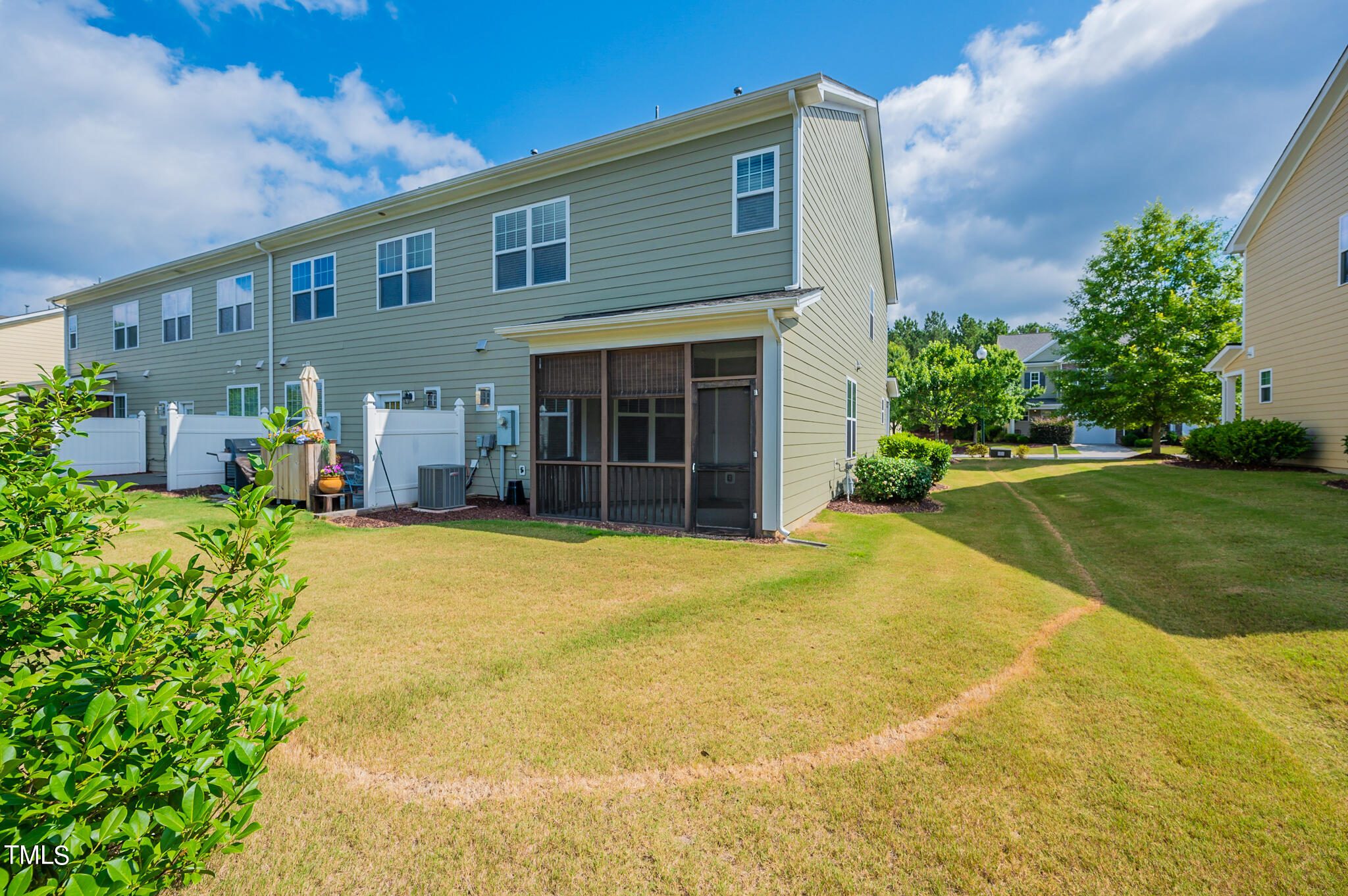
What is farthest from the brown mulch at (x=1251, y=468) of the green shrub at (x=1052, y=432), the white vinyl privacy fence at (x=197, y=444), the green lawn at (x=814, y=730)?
the white vinyl privacy fence at (x=197, y=444)

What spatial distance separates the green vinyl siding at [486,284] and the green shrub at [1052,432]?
3607cm

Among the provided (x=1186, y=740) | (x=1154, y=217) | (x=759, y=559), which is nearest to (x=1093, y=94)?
(x=1154, y=217)

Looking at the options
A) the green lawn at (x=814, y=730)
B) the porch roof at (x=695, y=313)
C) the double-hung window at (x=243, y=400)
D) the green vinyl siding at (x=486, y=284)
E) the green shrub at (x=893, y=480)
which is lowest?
the green lawn at (x=814, y=730)

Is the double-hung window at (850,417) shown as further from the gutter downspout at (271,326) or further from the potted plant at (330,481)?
the gutter downspout at (271,326)

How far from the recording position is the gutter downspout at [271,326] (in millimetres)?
14867

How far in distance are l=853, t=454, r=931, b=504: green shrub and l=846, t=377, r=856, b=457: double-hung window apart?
1117 mm

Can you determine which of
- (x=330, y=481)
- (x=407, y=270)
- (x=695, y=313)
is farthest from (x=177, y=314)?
(x=695, y=313)

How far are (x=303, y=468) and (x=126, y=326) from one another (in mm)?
15248

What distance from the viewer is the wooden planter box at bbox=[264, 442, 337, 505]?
10.3m

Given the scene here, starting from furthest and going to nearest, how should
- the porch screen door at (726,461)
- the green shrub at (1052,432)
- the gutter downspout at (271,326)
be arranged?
the green shrub at (1052,432) < the gutter downspout at (271,326) < the porch screen door at (726,461)

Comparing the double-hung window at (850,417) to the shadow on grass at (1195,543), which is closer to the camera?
the shadow on grass at (1195,543)

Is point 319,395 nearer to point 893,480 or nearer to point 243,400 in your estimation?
point 243,400

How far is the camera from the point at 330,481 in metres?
10.1

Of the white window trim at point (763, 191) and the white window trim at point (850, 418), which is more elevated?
the white window trim at point (763, 191)
